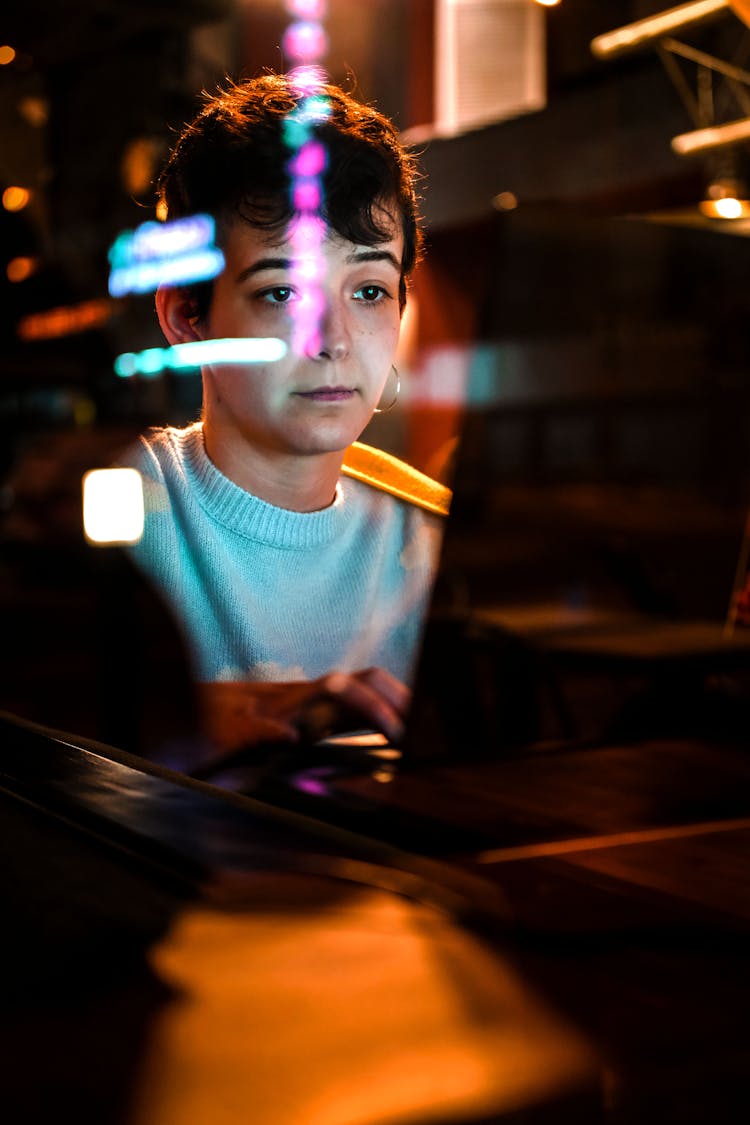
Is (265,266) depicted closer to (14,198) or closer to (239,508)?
(239,508)

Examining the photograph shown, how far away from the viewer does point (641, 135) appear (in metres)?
1.57

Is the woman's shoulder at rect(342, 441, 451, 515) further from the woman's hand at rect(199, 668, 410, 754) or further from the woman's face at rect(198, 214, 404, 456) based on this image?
the woman's hand at rect(199, 668, 410, 754)

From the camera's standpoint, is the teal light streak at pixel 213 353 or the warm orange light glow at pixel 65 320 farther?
the warm orange light glow at pixel 65 320

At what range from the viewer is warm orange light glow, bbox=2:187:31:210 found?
104cm

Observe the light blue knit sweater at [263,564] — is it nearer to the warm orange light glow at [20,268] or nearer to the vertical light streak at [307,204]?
the vertical light streak at [307,204]

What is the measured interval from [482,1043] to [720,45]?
122 cm

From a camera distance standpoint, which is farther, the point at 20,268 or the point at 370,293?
the point at 20,268

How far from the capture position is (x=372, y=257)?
0.80 metres

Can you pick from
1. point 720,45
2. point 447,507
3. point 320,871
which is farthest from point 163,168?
point 720,45

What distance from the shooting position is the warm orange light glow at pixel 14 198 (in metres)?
1.04

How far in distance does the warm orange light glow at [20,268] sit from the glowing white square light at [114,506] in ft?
0.69

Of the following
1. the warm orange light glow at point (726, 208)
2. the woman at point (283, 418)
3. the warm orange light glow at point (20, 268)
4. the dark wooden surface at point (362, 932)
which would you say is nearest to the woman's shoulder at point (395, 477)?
the woman at point (283, 418)

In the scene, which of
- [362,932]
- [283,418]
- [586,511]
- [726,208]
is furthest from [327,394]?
[586,511]

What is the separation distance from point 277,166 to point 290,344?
12 cm
